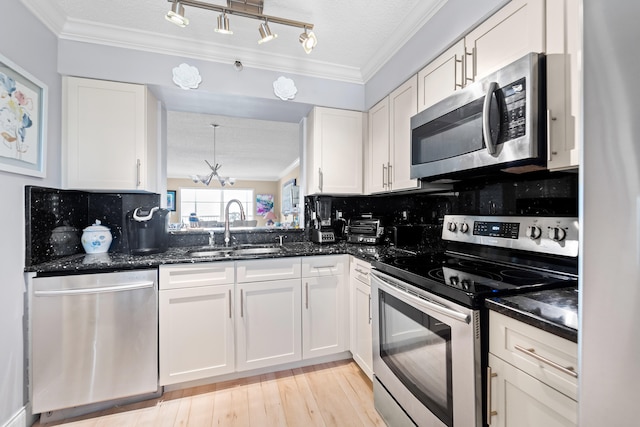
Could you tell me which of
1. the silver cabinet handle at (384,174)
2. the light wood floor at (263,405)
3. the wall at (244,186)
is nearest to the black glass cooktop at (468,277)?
the silver cabinet handle at (384,174)

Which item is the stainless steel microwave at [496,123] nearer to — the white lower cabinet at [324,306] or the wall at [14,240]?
the white lower cabinet at [324,306]

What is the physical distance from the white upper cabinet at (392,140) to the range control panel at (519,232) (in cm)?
39

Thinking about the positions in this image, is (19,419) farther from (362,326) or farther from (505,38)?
(505,38)

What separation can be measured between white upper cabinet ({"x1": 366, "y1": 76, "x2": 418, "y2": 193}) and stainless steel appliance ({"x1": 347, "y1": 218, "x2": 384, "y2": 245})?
0.27m

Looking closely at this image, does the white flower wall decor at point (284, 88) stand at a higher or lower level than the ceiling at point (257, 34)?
lower

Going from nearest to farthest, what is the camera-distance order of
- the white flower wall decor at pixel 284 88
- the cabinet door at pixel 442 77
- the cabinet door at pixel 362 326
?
the cabinet door at pixel 442 77 < the cabinet door at pixel 362 326 < the white flower wall decor at pixel 284 88

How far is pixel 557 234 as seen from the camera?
1.19m

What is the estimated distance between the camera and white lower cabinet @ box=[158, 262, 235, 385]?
1.73 m

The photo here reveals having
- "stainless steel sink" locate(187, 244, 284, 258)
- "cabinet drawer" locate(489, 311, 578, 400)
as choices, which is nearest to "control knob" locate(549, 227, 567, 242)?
"cabinet drawer" locate(489, 311, 578, 400)

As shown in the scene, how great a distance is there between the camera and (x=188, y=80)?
200cm

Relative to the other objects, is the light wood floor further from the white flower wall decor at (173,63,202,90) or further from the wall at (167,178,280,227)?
the wall at (167,178,280,227)

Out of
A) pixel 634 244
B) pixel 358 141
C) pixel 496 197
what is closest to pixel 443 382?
pixel 634 244

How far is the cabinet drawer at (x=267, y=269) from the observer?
1880 millimetres

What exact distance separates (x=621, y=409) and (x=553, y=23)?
124 centimetres
